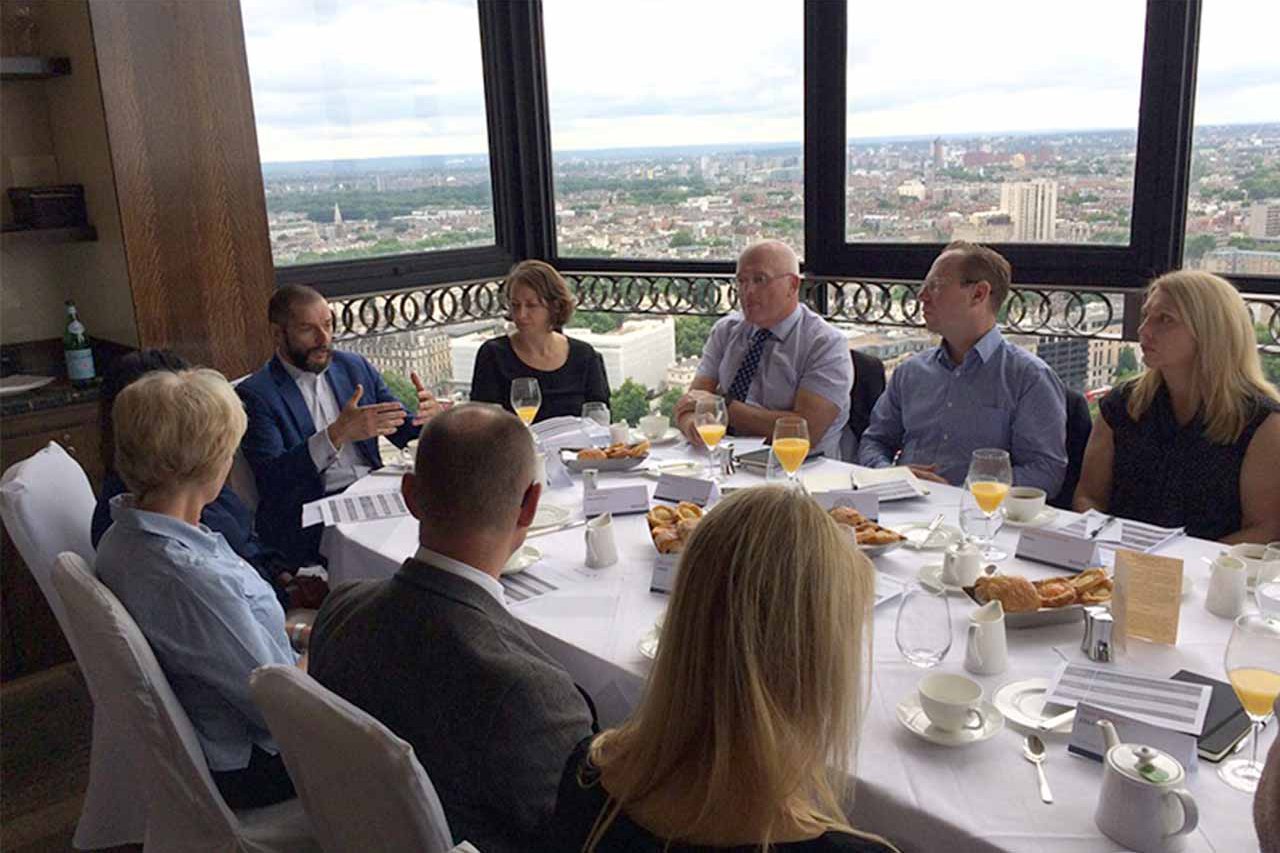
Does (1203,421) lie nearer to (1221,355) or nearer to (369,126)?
(1221,355)

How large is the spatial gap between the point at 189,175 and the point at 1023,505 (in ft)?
9.69

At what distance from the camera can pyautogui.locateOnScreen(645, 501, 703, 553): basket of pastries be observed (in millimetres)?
1948

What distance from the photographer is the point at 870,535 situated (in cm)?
196

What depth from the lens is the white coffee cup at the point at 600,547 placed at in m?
2.01

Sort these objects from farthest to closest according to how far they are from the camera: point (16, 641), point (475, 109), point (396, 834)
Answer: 1. point (475, 109)
2. point (16, 641)
3. point (396, 834)

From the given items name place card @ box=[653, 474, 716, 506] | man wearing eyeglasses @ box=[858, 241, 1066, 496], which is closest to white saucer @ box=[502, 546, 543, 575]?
name place card @ box=[653, 474, 716, 506]

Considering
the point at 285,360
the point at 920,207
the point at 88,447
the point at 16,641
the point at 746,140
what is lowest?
the point at 16,641

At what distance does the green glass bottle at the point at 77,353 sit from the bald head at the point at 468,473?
263 cm

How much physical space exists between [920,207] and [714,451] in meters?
1.87

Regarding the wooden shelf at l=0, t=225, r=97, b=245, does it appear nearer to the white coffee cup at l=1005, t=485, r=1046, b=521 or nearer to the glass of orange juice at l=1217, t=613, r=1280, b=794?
the white coffee cup at l=1005, t=485, r=1046, b=521

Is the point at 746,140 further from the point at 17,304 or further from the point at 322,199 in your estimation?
the point at 17,304

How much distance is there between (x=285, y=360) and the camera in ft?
9.91

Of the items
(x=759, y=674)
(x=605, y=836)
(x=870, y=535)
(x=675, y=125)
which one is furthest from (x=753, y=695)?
(x=675, y=125)

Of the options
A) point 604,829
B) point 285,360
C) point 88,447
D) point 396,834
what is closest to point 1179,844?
point 604,829
